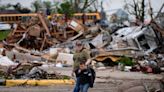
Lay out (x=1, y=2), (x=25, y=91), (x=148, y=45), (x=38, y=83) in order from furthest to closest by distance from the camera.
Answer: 1. (x=1, y=2)
2. (x=148, y=45)
3. (x=38, y=83)
4. (x=25, y=91)

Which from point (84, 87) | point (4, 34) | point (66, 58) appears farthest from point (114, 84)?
point (4, 34)

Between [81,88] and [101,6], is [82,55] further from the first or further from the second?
[101,6]

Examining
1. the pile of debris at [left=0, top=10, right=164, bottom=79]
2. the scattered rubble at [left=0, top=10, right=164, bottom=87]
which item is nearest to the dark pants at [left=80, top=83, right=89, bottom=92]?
the scattered rubble at [left=0, top=10, right=164, bottom=87]

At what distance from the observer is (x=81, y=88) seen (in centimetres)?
1364

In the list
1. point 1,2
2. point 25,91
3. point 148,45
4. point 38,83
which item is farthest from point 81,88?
point 1,2

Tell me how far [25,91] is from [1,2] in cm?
6751

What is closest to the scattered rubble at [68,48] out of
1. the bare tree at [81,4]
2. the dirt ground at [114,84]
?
the dirt ground at [114,84]

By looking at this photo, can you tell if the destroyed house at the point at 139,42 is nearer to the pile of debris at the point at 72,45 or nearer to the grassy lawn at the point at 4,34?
the pile of debris at the point at 72,45

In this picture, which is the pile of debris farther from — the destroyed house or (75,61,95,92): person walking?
(75,61,95,92): person walking

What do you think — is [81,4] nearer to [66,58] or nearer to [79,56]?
[66,58]

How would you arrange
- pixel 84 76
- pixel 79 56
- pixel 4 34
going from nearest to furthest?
pixel 84 76 → pixel 79 56 → pixel 4 34

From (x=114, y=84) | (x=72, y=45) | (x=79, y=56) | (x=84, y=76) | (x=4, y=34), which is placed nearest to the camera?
(x=84, y=76)

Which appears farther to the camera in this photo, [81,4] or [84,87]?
[81,4]

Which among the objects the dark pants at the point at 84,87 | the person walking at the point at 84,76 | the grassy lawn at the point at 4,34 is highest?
the person walking at the point at 84,76
